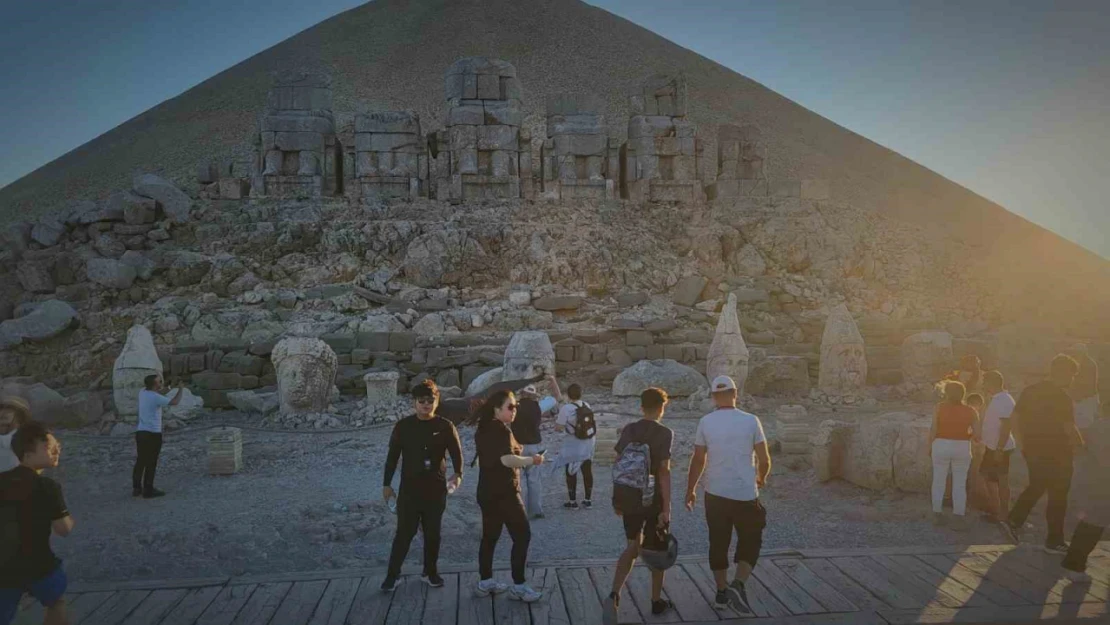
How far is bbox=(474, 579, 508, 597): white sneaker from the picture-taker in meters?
5.12

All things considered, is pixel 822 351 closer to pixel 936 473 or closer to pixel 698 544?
pixel 936 473

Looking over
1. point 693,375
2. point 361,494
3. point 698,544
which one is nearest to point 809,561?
point 698,544

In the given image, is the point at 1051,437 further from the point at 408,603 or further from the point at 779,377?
the point at 779,377

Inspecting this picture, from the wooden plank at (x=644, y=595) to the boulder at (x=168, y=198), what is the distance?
60.6 feet

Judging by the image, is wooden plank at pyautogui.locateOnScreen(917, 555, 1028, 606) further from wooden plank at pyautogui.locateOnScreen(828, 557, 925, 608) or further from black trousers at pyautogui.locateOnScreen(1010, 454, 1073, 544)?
black trousers at pyautogui.locateOnScreen(1010, 454, 1073, 544)

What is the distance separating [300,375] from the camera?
1239 cm

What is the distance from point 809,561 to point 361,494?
4.85 m

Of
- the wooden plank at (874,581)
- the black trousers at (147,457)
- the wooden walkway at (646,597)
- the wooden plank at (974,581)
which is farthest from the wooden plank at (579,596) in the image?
the black trousers at (147,457)

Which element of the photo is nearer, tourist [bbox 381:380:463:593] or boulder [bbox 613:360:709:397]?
tourist [bbox 381:380:463:593]

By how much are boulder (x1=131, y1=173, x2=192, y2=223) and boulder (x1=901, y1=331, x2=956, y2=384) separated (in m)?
17.7

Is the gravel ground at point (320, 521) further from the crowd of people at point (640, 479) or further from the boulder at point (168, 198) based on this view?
the boulder at point (168, 198)

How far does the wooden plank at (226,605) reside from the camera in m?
4.84

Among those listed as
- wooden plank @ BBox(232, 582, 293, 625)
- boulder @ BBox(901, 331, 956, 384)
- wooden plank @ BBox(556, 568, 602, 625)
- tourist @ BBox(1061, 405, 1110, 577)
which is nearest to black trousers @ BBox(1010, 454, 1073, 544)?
tourist @ BBox(1061, 405, 1110, 577)

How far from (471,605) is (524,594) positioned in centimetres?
35
